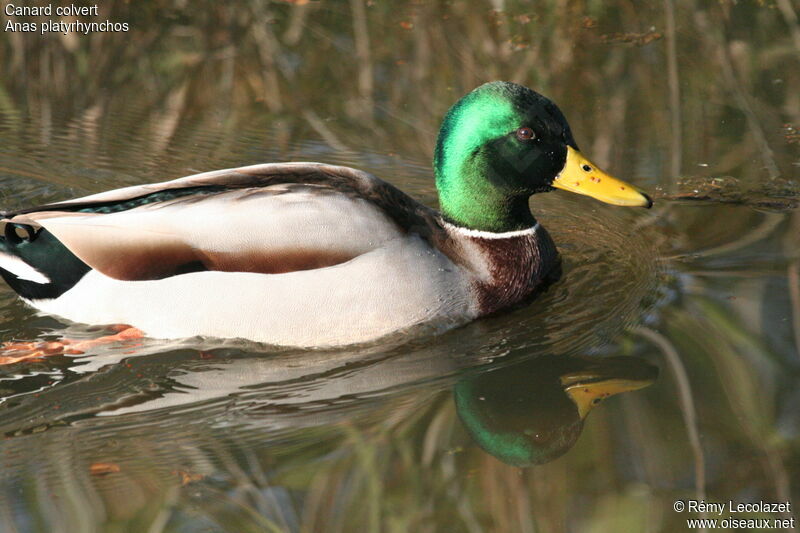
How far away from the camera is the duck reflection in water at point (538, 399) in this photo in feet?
14.3

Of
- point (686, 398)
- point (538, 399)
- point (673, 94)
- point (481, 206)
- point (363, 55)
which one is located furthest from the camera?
point (363, 55)

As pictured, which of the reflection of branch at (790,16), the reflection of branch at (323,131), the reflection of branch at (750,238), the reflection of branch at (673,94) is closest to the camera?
the reflection of branch at (750,238)

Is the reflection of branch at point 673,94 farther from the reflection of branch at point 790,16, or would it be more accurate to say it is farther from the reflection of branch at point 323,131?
the reflection of branch at point 323,131

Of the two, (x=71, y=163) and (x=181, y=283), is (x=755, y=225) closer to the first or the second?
(x=181, y=283)

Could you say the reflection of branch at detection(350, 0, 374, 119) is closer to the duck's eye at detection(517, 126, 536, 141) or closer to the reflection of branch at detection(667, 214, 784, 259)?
the duck's eye at detection(517, 126, 536, 141)

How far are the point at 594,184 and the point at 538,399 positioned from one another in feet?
4.08

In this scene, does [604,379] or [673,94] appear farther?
[673,94]

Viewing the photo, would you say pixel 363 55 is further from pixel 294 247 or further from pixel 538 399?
pixel 538 399

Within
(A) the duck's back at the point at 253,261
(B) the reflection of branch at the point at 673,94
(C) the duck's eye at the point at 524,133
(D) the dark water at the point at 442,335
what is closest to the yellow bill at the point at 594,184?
(C) the duck's eye at the point at 524,133

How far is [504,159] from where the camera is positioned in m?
5.36

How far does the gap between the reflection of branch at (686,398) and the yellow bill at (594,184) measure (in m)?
0.63

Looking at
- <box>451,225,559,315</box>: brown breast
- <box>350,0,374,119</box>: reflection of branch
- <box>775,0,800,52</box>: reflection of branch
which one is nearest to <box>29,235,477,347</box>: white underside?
<box>451,225,559,315</box>: brown breast

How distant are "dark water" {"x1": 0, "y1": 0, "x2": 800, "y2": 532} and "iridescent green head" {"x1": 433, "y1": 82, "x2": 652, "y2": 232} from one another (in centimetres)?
54

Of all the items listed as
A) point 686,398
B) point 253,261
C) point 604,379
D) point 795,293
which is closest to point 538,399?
point 604,379
